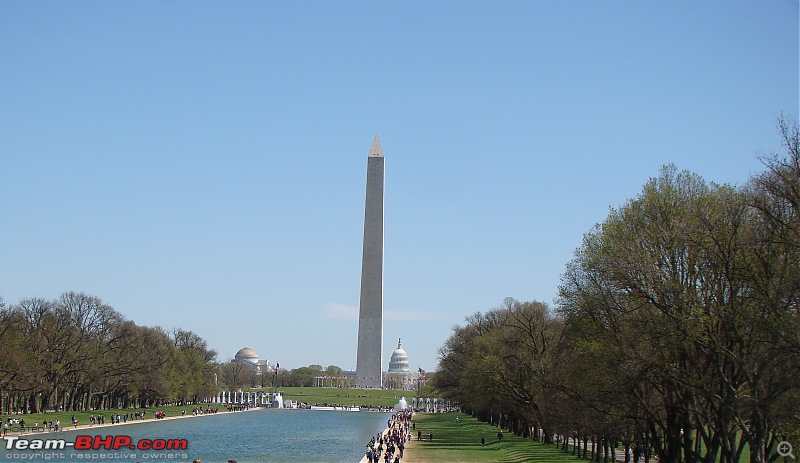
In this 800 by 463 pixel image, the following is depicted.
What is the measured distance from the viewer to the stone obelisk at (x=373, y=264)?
112 meters

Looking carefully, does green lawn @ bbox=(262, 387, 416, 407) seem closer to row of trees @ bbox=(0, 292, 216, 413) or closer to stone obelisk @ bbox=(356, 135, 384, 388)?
stone obelisk @ bbox=(356, 135, 384, 388)

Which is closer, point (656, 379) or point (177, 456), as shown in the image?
point (656, 379)

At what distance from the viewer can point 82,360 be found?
7594 cm

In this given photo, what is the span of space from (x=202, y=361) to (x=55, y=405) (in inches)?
1263

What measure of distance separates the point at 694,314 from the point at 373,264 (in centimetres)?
8904

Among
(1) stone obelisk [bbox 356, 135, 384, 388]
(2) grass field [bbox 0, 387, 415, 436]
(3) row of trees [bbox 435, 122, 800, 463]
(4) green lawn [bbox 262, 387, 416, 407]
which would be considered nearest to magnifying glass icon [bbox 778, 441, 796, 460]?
(3) row of trees [bbox 435, 122, 800, 463]

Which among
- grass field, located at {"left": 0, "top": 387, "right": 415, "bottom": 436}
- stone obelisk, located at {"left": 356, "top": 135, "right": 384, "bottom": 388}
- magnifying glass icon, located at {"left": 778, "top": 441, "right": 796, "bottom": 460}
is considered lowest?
grass field, located at {"left": 0, "top": 387, "right": 415, "bottom": 436}

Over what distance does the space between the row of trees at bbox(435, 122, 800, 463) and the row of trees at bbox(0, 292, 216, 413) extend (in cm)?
4356

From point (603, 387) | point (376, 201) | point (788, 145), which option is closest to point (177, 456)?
point (603, 387)

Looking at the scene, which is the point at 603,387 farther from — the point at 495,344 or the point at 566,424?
the point at 495,344

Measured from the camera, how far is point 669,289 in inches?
1005

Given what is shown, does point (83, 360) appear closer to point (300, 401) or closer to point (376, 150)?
point (376, 150)

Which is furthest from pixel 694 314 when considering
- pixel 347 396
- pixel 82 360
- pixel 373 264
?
pixel 347 396

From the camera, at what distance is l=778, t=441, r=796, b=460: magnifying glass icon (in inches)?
982
